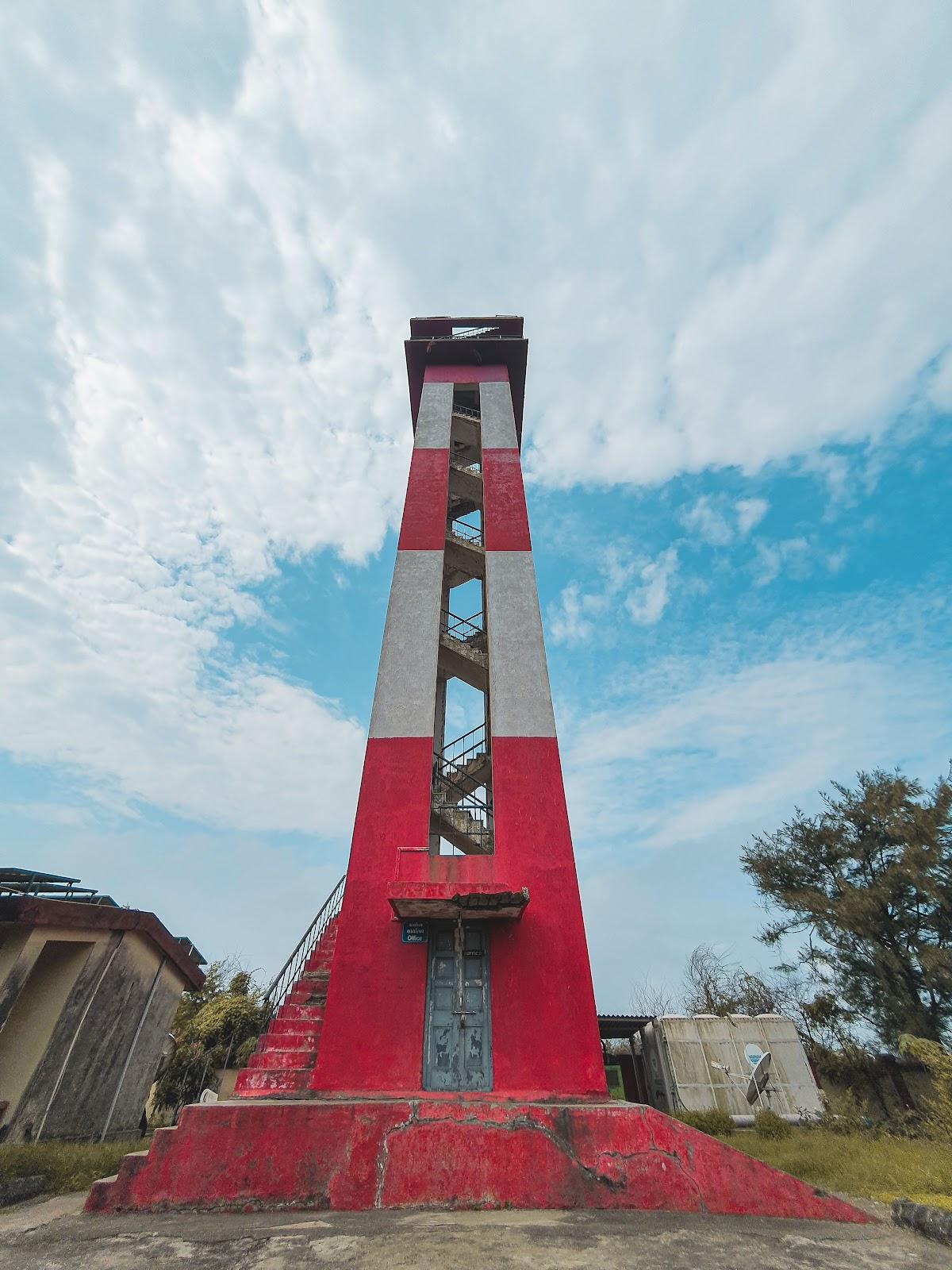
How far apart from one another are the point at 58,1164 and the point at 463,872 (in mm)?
5757

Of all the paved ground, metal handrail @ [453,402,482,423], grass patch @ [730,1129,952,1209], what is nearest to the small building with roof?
the paved ground

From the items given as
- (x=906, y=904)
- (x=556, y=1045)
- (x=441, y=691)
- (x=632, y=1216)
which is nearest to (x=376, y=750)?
(x=441, y=691)

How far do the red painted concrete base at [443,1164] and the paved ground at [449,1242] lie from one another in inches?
8.4

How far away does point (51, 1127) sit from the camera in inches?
327

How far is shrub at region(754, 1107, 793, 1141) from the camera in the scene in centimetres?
1135

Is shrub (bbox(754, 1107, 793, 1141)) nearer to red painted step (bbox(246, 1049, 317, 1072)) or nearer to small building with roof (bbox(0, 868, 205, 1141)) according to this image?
red painted step (bbox(246, 1049, 317, 1072))

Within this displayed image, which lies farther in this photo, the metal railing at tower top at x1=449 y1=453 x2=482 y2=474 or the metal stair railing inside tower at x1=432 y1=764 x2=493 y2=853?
the metal railing at tower top at x1=449 y1=453 x2=482 y2=474

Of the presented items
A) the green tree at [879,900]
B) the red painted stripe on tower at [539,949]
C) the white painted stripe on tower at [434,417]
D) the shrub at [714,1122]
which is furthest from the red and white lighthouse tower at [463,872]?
the green tree at [879,900]

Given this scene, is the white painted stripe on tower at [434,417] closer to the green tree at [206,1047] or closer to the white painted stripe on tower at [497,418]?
the white painted stripe on tower at [497,418]

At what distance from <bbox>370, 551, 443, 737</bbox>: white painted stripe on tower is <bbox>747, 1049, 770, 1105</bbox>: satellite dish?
44.2ft

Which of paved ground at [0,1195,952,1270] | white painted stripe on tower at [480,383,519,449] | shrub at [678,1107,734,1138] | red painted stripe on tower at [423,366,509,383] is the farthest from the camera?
red painted stripe on tower at [423,366,509,383]

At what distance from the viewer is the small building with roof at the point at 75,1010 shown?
26.9ft

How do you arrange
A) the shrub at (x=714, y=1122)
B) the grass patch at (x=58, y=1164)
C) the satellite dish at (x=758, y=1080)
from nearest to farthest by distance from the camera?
the grass patch at (x=58, y=1164), the shrub at (x=714, y=1122), the satellite dish at (x=758, y=1080)

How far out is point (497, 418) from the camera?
16.3m
